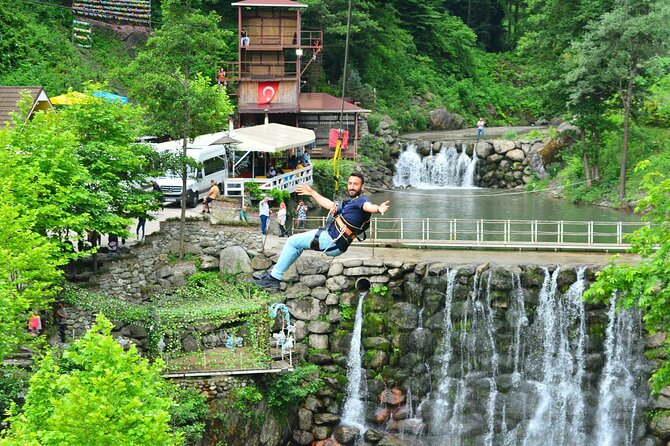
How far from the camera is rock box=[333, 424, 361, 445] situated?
40375mm

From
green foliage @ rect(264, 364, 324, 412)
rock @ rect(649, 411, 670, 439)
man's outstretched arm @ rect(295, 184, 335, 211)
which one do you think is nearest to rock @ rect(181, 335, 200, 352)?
green foliage @ rect(264, 364, 324, 412)

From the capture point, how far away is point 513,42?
91.1 m

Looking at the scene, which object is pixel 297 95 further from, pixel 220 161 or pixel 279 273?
pixel 279 273

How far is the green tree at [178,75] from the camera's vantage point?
140 feet

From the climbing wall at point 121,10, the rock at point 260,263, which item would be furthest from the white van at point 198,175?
the climbing wall at point 121,10

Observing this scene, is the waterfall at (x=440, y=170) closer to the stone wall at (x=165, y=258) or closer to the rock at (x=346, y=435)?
the stone wall at (x=165, y=258)

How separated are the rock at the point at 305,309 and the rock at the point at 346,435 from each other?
13.1ft

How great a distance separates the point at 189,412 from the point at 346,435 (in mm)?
6338

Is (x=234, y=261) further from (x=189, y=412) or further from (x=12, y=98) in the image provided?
(x=12, y=98)

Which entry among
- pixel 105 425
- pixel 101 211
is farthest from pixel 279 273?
pixel 101 211

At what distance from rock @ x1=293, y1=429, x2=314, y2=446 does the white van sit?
1164cm

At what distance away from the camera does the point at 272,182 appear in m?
49.4

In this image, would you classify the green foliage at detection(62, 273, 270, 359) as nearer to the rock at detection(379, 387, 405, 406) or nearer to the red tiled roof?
the rock at detection(379, 387, 405, 406)

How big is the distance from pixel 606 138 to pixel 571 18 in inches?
316
